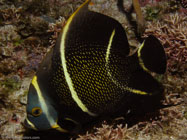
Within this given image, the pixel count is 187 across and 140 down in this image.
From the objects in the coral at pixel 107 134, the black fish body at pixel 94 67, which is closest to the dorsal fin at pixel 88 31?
the black fish body at pixel 94 67

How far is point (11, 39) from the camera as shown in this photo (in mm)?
3008

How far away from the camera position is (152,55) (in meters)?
1.71

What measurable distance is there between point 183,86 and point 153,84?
0.92 m

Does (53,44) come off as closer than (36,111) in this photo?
No

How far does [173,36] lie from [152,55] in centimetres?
109

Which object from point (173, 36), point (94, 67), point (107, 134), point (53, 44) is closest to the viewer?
point (94, 67)

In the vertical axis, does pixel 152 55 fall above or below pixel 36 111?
above

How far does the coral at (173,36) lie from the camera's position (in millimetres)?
2467

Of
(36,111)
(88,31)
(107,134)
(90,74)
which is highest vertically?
(88,31)

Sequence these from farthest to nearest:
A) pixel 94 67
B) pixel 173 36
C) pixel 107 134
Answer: pixel 173 36, pixel 107 134, pixel 94 67

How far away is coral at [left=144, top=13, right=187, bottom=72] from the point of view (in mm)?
2467

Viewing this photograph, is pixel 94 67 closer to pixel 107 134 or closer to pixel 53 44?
pixel 107 134

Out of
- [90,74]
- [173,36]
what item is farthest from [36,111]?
[173,36]

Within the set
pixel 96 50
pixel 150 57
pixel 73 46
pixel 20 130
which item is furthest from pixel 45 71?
pixel 20 130
